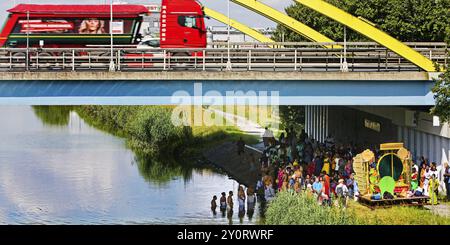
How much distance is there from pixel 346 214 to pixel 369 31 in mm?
7838

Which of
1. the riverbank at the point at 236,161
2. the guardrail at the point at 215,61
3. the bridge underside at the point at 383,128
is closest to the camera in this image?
the guardrail at the point at 215,61

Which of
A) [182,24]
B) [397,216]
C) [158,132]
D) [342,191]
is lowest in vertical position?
[397,216]

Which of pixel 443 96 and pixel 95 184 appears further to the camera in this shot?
pixel 95 184

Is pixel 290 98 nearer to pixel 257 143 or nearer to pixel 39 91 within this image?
pixel 39 91

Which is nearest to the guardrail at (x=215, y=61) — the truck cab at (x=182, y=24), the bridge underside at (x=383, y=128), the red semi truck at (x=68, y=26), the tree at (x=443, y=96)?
the tree at (x=443, y=96)

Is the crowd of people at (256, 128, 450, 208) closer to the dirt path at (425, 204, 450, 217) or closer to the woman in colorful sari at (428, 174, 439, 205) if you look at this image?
the woman in colorful sari at (428, 174, 439, 205)

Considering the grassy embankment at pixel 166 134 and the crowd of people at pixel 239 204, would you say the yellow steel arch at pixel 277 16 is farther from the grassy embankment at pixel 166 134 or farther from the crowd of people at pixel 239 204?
the grassy embankment at pixel 166 134

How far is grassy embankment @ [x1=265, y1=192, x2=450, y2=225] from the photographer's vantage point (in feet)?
86.6

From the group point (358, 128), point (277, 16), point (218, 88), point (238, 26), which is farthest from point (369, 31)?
point (238, 26)

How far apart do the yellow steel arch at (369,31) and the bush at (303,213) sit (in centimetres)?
591

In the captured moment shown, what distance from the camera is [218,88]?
106ft

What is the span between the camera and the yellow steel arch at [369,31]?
32219 mm

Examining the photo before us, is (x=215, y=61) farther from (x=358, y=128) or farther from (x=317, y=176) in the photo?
(x=358, y=128)
